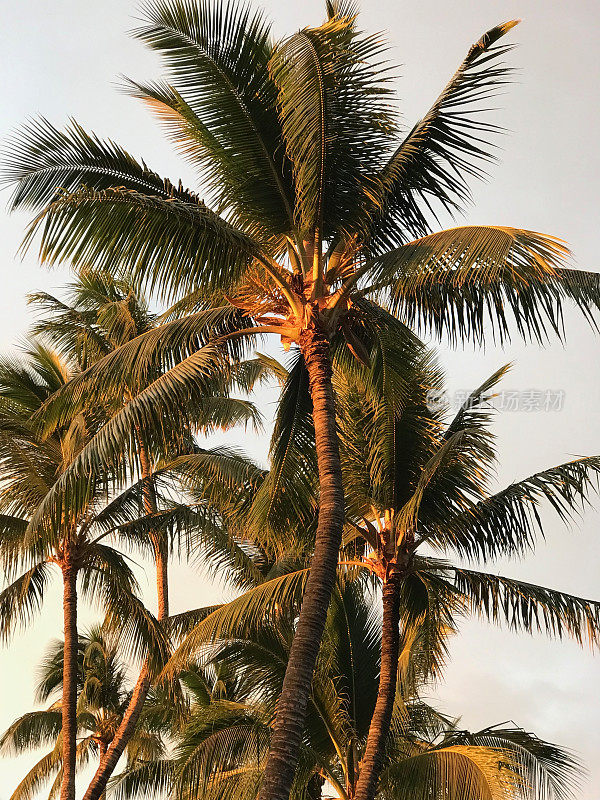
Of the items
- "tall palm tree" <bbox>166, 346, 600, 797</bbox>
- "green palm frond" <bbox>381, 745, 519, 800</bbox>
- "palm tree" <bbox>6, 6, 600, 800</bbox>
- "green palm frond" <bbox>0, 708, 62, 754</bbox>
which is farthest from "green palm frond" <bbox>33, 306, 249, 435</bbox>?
"green palm frond" <bbox>0, 708, 62, 754</bbox>

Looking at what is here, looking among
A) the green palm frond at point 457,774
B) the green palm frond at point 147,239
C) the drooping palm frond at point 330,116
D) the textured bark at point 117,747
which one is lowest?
the green palm frond at point 457,774

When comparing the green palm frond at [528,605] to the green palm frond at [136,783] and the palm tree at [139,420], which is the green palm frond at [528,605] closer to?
the palm tree at [139,420]

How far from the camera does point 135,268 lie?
8.93 metres

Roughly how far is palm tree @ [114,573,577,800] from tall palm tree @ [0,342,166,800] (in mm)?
1942

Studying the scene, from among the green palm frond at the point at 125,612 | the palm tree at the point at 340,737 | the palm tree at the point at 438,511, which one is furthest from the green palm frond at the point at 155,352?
the green palm frond at the point at 125,612

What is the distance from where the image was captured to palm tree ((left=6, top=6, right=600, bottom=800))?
8109 mm

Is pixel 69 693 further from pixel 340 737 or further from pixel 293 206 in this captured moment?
pixel 293 206

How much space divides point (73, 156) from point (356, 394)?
4.86 meters

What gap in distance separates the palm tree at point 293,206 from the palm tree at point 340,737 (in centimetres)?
347

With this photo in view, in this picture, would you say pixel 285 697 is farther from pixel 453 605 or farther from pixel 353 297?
pixel 453 605

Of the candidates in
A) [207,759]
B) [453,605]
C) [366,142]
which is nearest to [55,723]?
[207,759]

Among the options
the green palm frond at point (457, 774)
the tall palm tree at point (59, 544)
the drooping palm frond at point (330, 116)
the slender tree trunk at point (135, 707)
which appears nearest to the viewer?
the drooping palm frond at point (330, 116)

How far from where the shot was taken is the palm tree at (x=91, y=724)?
72.1 ft

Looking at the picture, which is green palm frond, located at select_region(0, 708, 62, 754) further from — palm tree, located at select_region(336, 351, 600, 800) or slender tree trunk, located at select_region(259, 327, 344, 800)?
slender tree trunk, located at select_region(259, 327, 344, 800)
